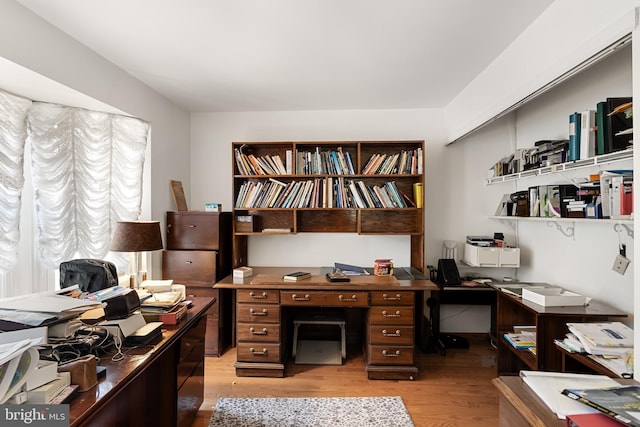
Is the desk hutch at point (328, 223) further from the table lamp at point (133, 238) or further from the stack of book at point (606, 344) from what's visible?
the stack of book at point (606, 344)

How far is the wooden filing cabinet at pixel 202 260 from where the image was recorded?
2785 millimetres

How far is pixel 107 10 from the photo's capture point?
5.32 ft

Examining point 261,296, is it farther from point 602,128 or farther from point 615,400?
point 602,128

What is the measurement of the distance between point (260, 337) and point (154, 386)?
1022mm

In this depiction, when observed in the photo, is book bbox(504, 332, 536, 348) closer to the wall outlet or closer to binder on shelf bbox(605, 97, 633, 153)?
the wall outlet

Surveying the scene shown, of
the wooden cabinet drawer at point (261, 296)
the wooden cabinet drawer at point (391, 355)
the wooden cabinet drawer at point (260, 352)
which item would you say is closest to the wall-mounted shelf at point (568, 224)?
the wooden cabinet drawer at point (391, 355)

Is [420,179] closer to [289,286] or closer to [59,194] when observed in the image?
A: [289,286]

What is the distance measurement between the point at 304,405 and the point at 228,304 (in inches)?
48.9

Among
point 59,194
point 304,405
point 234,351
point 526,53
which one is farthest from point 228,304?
point 526,53

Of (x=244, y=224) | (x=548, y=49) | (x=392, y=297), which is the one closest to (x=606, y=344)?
(x=392, y=297)

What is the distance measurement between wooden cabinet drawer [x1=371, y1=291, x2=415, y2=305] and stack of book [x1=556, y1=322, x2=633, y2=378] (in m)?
0.97

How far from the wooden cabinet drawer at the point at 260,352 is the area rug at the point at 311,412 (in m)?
0.32

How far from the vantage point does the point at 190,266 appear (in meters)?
2.79

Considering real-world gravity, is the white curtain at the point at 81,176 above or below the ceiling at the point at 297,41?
below
